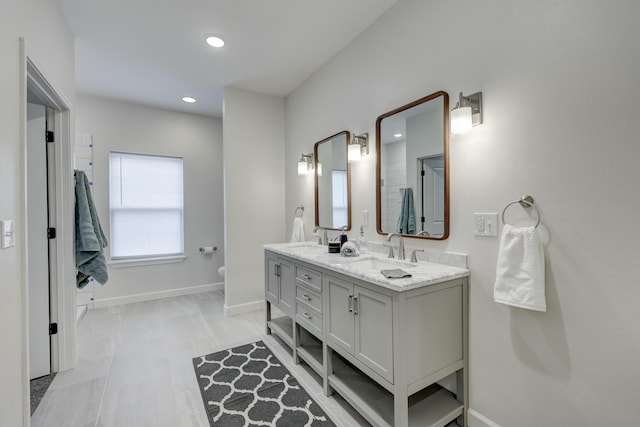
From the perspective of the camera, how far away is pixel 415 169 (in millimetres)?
1998

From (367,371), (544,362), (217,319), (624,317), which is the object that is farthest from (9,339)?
(624,317)

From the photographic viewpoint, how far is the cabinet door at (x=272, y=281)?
2703 mm

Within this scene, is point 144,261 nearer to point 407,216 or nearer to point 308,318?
point 308,318

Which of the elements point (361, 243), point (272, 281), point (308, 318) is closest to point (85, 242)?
point (272, 281)

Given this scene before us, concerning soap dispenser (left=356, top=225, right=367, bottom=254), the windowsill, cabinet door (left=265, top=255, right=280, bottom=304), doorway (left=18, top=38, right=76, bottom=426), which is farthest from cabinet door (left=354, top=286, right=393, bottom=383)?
the windowsill

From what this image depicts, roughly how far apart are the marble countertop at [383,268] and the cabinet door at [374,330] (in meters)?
0.09

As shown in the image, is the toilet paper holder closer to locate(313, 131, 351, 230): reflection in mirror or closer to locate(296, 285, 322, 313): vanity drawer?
locate(313, 131, 351, 230): reflection in mirror

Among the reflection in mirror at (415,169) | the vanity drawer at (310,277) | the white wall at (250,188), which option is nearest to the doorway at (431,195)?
the reflection in mirror at (415,169)

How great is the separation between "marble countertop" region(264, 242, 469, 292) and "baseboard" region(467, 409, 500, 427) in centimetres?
78

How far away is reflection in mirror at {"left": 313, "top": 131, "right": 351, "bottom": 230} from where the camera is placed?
268 centimetres

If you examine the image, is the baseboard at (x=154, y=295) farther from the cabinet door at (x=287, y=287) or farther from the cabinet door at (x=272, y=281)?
the cabinet door at (x=287, y=287)

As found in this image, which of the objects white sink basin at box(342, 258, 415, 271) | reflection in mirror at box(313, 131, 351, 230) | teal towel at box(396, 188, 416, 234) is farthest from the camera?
reflection in mirror at box(313, 131, 351, 230)

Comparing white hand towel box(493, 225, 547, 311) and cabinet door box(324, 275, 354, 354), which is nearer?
white hand towel box(493, 225, 547, 311)

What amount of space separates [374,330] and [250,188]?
2.53m
